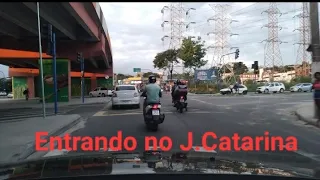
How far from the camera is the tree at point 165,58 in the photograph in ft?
284

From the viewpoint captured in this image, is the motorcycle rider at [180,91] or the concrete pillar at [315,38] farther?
the motorcycle rider at [180,91]

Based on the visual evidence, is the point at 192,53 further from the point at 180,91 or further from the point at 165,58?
the point at 180,91

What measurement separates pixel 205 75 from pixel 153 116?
55157 millimetres

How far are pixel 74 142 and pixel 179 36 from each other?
81731mm

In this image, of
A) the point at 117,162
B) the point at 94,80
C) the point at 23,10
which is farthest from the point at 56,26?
the point at 94,80

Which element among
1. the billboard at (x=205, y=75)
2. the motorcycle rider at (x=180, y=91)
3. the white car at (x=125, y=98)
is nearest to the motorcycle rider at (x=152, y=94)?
the motorcycle rider at (x=180, y=91)

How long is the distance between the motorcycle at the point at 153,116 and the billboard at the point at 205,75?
54535 millimetres

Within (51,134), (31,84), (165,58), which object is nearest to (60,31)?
(51,134)

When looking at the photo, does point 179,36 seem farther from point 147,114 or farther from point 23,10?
point 147,114

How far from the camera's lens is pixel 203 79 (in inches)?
2672

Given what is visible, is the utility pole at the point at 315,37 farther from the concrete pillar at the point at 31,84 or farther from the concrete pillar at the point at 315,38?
the concrete pillar at the point at 31,84

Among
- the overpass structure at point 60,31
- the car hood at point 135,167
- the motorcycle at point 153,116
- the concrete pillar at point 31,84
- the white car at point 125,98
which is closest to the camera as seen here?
the car hood at point 135,167

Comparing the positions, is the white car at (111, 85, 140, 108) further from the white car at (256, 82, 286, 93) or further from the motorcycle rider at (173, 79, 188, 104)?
the white car at (256, 82, 286, 93)

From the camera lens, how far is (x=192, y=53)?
66.8 metres
